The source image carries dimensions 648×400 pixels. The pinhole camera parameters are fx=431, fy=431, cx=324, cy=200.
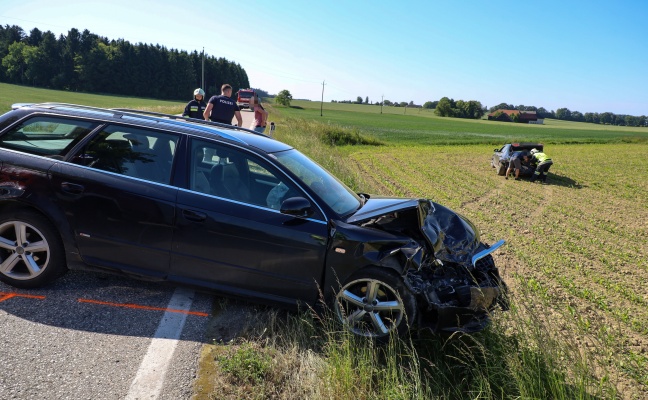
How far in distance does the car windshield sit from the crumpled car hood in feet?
0.49

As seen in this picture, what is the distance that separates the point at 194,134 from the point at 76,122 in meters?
1.19

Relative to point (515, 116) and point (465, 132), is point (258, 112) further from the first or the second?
point (515, 116)

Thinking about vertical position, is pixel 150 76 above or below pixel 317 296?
above

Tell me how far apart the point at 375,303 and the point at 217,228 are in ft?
4.80

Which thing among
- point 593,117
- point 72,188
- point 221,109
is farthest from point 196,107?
point 593,117

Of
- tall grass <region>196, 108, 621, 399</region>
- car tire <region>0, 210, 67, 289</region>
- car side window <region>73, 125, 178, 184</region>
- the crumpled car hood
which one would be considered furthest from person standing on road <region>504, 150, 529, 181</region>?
car tire <region>0, 210, 67, 289</region>

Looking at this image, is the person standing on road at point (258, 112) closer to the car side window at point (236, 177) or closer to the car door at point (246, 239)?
the car side window at point (236, 177)

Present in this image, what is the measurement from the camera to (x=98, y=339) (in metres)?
3.30

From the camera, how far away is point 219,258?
370 cm

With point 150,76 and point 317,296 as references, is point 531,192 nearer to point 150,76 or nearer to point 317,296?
point 317,296

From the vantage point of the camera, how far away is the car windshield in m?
3.92

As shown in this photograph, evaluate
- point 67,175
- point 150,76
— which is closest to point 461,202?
point 67,175

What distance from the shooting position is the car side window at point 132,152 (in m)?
3.89

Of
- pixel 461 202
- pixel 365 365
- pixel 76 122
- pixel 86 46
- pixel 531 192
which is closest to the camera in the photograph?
pixel 365 365
